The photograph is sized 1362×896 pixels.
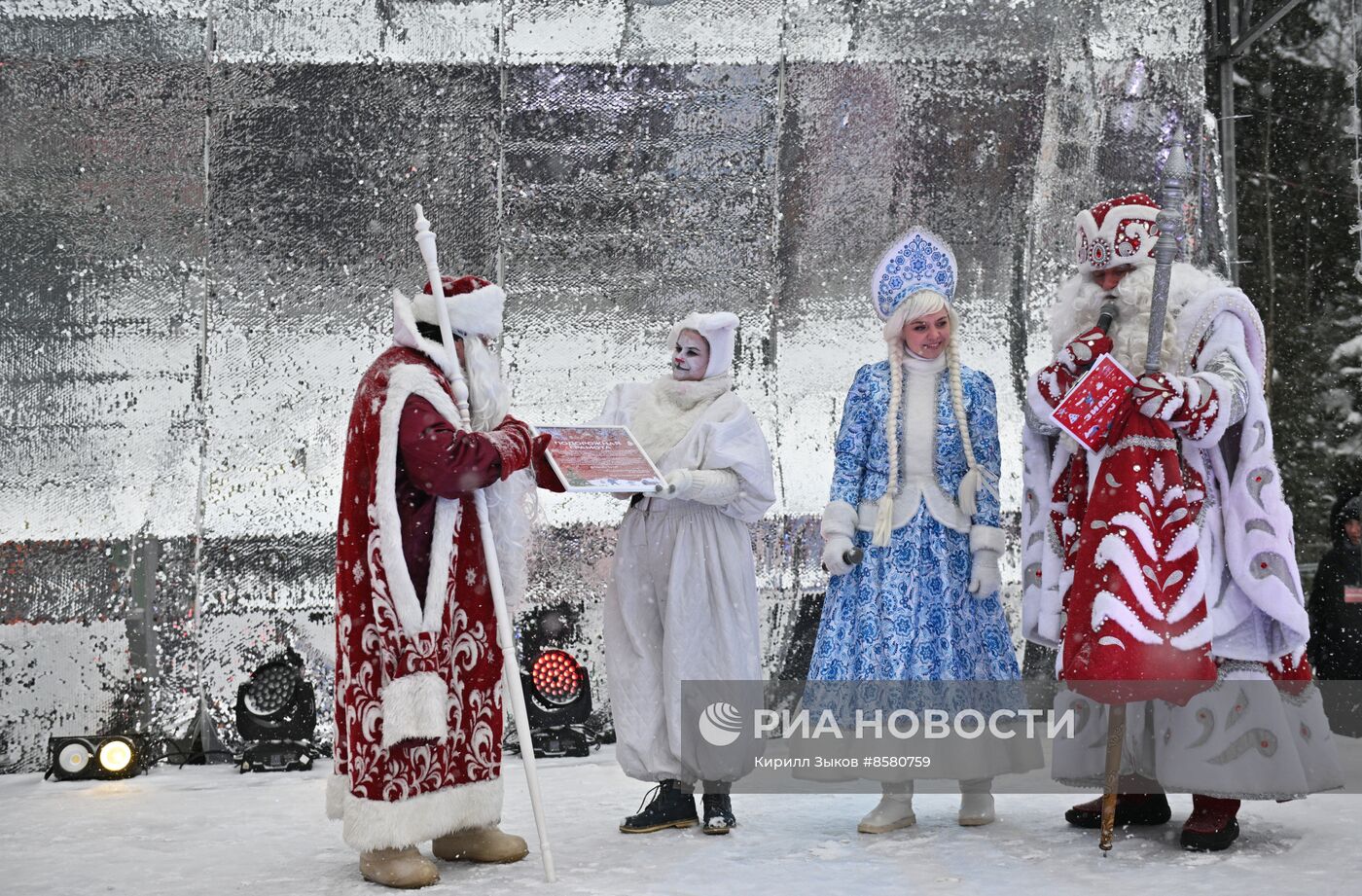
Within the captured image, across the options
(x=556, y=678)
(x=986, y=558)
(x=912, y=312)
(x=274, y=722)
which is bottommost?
(x=274, y=722)

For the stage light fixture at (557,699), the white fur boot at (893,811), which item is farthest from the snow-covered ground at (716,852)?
the stage light fixture at (557,699)

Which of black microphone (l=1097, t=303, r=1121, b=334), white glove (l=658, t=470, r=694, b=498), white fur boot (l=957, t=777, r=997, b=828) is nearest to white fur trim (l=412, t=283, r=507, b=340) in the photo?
white glove (l=658, t=470, r=694, b=498)

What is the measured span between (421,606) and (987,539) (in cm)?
165

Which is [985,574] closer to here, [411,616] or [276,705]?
[411,616]

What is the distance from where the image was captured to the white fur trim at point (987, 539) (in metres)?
3.85

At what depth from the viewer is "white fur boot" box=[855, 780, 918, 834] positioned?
3.84 m

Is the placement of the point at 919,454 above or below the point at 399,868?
above

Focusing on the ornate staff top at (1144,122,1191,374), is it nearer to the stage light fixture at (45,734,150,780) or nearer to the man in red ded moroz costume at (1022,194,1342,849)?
the man in red ded moroz costume at (1022,194,1342,849)

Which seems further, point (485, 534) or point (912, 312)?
point (912, 312)

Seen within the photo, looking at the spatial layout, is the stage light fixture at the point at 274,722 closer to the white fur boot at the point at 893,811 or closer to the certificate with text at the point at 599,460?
the certificate with text at the point at 599,460

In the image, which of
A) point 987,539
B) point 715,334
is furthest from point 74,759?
point 987,539

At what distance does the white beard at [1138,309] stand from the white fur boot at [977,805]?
4.26ft

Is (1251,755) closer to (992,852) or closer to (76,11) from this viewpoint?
(992,852)

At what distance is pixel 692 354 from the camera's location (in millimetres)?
4172
